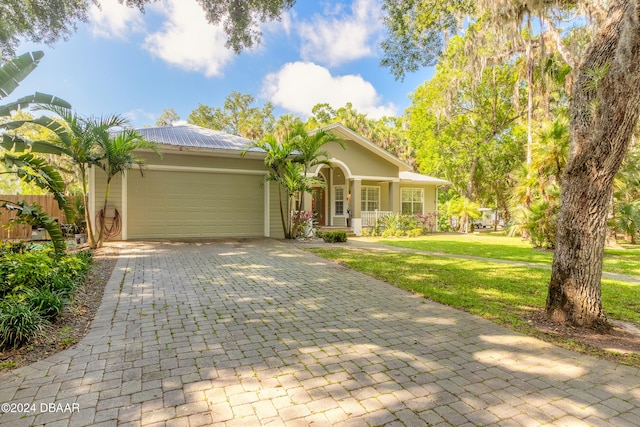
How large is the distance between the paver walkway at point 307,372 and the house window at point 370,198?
1425cm

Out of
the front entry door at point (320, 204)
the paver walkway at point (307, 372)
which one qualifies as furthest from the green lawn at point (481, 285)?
the front entry door at point (320, 204)

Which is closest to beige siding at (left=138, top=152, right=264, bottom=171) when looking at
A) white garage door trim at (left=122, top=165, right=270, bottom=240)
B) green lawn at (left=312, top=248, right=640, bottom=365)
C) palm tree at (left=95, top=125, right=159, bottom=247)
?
white garage door trim at (left=122, top=165, right=270, bottom=240)

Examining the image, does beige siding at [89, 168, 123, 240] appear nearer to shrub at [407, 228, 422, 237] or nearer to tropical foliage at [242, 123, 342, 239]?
tropical foliage at [242, 123, 342, 239]

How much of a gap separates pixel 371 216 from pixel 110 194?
12.0 metres

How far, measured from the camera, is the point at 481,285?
6742mm

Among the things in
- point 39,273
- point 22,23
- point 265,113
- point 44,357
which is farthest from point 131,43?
point 265,113

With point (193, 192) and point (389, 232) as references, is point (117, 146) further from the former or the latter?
point (389, 232)

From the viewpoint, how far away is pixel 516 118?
2197 centimetres

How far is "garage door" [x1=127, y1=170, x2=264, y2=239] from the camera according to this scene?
39.9 feet

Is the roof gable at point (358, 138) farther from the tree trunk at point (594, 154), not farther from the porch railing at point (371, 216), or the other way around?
the tree trunk at point (594, 154)

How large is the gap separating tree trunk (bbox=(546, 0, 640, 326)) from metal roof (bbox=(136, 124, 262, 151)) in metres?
10.6

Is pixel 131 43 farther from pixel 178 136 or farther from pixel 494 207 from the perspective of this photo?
pixel 494 207

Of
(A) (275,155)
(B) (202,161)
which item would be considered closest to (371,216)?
(A) (275,155)

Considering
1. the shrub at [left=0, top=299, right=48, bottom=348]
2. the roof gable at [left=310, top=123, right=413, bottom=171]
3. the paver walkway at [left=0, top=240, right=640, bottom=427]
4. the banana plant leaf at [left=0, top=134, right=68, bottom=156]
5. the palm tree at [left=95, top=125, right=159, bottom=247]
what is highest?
the roof gable at [left=310, top=123, right=413, bottom=171]
